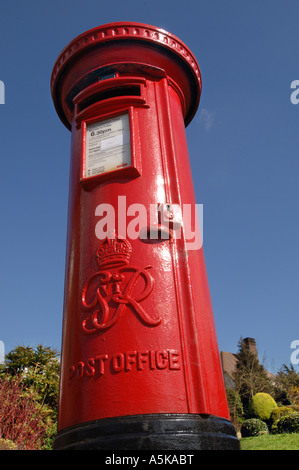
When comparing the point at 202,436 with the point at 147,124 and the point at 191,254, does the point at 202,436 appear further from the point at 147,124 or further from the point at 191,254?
the point at 147,124

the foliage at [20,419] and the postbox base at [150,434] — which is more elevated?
the foliage at [20,419]

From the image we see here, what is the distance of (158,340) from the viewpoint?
2471mm

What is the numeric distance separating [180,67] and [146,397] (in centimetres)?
330

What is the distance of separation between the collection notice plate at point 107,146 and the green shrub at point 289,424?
10.4 m

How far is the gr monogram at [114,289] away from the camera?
101 inches

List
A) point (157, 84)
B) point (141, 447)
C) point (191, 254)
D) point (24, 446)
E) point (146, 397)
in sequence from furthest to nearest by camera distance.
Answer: point (24, 446), point (157, 84), point (191, 254), point (146, 397), point (141, 447)

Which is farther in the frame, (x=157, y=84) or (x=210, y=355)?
(x=157, y=84)

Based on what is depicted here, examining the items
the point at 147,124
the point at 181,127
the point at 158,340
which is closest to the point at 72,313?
the point at 158,340

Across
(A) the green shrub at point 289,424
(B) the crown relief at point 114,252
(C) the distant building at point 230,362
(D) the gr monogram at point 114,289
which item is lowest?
(D) the gr monogram at point 114,289

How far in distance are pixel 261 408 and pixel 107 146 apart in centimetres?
1477

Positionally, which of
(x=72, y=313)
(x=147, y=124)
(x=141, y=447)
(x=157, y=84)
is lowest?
A: (x=141, y=447)

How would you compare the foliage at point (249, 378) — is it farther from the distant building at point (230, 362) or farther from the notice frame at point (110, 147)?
the notice frame at point (110, 147)

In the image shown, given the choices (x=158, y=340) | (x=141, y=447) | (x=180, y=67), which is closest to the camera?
(x=141, y=447)

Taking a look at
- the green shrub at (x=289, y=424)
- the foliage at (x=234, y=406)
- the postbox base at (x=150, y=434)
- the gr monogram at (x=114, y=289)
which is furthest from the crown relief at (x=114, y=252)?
the foliage at (x=234, y=406)
